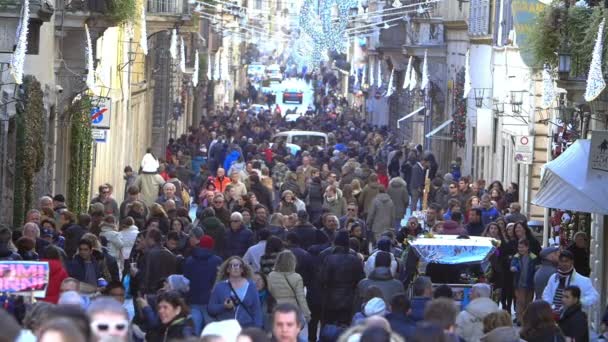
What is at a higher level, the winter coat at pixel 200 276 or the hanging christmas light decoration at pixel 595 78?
the hanging christmas light decoration at pixel 595 78

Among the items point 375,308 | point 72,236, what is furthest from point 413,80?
point 375,308

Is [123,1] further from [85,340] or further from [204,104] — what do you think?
[204,104]

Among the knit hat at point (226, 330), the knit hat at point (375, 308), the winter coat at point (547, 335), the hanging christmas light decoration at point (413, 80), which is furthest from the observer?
the hanging christmas light decoration at point (413, 80)

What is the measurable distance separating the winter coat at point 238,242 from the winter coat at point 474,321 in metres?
7.50

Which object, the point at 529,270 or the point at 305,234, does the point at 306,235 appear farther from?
the point at 529,270

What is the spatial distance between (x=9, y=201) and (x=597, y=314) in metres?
8.06

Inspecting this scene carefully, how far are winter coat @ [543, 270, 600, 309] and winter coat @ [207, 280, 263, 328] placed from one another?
129 inches

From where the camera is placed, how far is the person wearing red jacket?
57.1 ft

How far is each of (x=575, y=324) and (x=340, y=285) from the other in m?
3.63

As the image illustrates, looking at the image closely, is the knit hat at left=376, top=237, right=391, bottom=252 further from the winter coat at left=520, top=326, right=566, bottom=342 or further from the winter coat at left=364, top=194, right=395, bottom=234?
the winter coat at left=364, top=194, right=395, bottom=234

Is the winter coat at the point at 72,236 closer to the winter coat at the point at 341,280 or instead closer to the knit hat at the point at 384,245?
the winter coat at the point at 341,280

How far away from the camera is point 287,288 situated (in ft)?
63.3

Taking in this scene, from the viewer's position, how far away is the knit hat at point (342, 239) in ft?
69.1

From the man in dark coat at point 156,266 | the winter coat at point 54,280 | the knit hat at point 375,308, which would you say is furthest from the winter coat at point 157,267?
the knit hat at point 375,308
